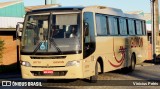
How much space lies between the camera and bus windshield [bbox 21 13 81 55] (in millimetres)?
14391

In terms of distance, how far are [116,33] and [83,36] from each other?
4.70 metres

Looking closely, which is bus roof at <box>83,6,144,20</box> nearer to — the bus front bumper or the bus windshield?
the bus windshield

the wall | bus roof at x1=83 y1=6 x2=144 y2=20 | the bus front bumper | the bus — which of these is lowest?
the bus front bumper

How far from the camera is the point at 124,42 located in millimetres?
20484

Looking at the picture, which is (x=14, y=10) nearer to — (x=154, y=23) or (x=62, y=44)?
(x=154, y=23)

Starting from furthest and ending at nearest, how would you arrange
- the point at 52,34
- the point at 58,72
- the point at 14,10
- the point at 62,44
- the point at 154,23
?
the point at 14,10, the point at 154,23, the point at 52,34, the point at 58,72, the point at 62,44

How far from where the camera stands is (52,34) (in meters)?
14.7

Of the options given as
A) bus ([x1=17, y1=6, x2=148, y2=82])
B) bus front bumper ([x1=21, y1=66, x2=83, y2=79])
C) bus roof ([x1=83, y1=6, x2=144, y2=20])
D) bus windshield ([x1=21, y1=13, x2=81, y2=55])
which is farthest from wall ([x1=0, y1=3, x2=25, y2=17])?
bus front bumper ([x1=21, y1=66, x2=83, y2=79])

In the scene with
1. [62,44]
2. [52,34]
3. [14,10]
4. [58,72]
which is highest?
[14,10]

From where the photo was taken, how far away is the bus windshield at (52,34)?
47.2 feet

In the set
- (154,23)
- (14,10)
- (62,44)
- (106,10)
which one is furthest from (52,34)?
(14,10)

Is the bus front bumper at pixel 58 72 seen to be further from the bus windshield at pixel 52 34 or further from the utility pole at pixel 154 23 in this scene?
the utility pole at pixel 154 23

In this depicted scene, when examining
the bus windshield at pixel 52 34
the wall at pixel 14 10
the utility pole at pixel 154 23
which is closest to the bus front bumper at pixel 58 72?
the bus windshield at pixel 52 34

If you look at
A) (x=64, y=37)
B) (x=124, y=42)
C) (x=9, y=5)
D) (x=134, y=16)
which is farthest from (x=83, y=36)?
(x=9, y=5)
